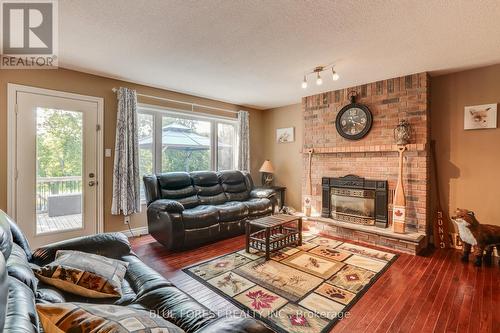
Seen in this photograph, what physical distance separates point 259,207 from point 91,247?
264cm

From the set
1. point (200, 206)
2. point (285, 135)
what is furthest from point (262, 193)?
point (285, 135)

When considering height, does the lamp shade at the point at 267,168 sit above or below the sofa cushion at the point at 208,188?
above

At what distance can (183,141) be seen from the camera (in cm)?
455

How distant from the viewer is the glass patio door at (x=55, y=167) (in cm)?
298

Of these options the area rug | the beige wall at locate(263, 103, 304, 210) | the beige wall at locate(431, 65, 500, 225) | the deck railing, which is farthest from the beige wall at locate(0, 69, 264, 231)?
the beige wall at locate(431, 65, 500, 225)

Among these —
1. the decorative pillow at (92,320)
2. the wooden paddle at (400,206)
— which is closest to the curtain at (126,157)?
the decorative pillow at (92,320)

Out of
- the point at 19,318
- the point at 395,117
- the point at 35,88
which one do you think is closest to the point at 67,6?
the point at 35,88

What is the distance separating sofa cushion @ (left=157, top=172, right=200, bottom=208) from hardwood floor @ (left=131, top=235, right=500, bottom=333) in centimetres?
88

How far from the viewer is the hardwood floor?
1807 millimetres

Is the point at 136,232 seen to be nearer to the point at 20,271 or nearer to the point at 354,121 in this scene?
the point at 20,271

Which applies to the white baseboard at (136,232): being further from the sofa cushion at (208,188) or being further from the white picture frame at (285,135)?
the white picture frame at (285,135)

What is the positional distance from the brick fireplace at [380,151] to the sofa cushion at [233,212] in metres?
1.27

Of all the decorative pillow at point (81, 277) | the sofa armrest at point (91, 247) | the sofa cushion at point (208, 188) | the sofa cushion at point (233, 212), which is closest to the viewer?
the decorative pillow at point (81, 277)

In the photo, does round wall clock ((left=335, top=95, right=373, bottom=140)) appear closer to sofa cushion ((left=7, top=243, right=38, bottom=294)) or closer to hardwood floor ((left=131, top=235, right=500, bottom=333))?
hardwood floor ((left=131, top=235, right=500, bottom=333))
